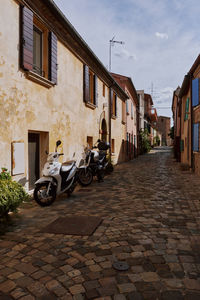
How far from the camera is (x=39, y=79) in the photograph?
6176mm

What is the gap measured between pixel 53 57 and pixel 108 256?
19.5 feet

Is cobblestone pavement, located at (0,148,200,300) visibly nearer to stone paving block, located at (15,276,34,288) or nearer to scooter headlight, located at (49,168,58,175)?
stone paving block, located at (15,276,34,288)

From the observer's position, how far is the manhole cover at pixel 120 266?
2.59 m

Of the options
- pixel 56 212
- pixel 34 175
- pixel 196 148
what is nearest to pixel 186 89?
pixel 196 148

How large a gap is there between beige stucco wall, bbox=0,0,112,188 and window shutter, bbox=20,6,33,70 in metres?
0.13

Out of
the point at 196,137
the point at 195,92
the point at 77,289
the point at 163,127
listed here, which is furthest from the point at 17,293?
the point at 163,127

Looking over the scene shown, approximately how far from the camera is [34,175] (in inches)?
259

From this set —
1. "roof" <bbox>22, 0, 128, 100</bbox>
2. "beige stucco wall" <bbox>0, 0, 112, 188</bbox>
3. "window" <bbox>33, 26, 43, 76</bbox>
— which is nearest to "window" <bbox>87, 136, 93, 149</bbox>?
"beige stucco wall" <bbox>0, 0, 112, 188</bbox>

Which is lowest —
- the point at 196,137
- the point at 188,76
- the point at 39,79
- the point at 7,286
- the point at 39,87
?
the point at 7,286

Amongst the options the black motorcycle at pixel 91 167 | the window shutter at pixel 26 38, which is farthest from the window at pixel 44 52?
the black motorcycle at pixel 91 167

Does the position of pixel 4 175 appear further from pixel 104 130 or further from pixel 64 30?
pixel 104 130

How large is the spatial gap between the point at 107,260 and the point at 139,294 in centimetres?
69

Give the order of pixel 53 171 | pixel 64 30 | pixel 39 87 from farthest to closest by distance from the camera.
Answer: pixel 64 30, pixel 39 87, pixel 53 171

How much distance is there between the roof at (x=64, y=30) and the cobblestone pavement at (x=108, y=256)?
512cm
